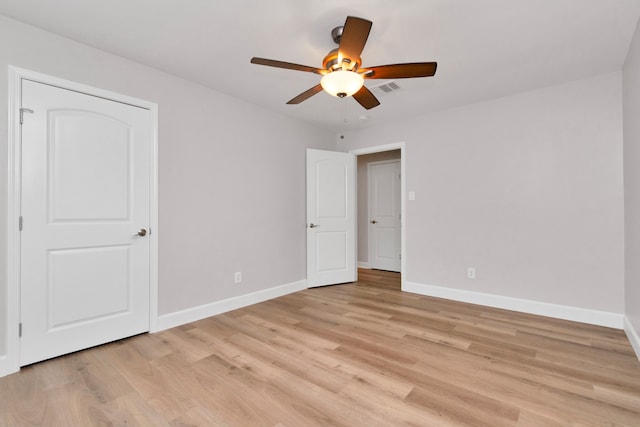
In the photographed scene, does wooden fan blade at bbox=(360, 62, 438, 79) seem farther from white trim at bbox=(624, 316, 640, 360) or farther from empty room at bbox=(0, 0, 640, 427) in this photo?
white trim at bbox=(624, 316, 640, 360)

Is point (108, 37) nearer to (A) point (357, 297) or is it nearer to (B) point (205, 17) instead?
(B) point (205, 17)

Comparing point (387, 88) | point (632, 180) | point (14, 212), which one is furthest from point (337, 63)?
point (632, 180)

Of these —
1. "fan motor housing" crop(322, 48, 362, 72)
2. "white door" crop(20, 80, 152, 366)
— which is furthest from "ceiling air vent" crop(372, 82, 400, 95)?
"white door" crop(20, 80, 152, 366)

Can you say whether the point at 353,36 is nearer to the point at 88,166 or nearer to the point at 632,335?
the point at 88,166

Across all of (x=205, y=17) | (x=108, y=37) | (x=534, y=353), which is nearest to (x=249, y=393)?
(x=534, y=353)

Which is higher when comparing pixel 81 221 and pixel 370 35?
pixel 370 35

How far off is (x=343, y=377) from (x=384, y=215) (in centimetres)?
418

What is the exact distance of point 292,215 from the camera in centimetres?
419

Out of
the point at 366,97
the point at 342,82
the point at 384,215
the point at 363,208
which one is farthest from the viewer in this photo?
the point at 363,208

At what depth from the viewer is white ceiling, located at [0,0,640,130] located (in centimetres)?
193

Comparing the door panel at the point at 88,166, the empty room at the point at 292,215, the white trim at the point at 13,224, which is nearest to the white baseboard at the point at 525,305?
the empty room at the point at 292,215

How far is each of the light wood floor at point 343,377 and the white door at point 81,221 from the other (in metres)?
0.25

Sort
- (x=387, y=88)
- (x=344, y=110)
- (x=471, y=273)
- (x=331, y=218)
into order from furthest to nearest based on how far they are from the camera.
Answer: (x=331, y=218) → (x=344, y=110) → (x=471, y=273) → (x=387, y=88)

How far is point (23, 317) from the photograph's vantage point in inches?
82.1
